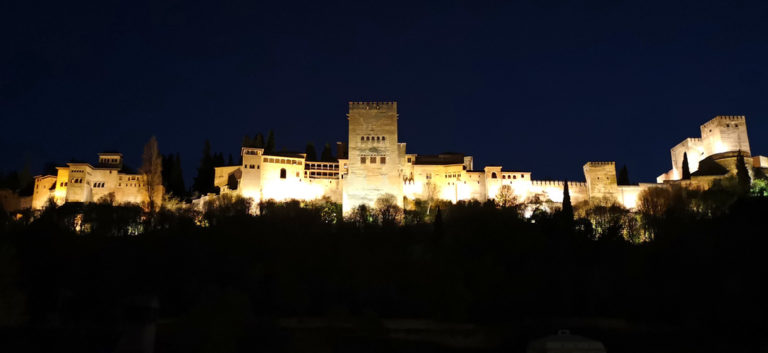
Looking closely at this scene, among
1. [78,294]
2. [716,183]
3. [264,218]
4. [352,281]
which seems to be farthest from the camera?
[716,183]

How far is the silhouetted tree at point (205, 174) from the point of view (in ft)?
212

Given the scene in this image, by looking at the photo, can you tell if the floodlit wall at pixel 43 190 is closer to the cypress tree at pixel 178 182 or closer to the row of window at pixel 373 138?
the cypress tree at pixel 178 182

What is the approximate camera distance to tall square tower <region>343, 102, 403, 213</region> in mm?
53375

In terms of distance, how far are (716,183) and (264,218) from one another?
39016 millimetres

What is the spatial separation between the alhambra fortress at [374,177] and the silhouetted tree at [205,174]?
412 centimetres

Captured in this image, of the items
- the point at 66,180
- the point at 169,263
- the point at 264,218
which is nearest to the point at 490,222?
the point at 264,218

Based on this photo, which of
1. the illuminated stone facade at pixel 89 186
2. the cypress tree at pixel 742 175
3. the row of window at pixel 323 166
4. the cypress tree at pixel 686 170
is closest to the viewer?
the cypress tree at pixel 742 175

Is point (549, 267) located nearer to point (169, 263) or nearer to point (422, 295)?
point (422, 295)

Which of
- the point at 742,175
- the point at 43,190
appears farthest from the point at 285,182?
the point at 742,175

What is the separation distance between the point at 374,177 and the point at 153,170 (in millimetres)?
19264

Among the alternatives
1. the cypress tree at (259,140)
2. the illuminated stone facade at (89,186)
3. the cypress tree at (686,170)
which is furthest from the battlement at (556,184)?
the illuminated stone facade at (89,186)

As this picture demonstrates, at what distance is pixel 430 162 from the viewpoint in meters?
63.1

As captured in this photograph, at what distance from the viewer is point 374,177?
53.8 m

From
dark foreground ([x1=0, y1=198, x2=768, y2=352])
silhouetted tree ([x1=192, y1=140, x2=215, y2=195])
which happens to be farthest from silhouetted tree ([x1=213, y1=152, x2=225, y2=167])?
dark foreground ([x1=0, y1=198, x2=768, y2=352])
